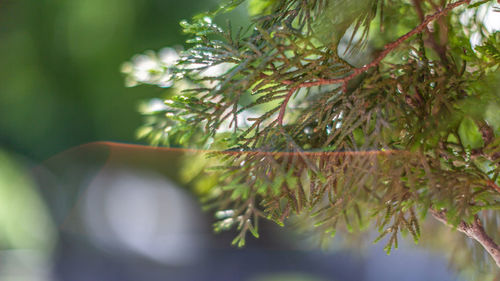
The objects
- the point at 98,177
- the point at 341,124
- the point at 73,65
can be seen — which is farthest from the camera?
the point at 98,177

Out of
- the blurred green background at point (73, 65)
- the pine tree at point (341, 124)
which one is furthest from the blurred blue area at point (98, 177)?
the pine tree at point (341, 124)

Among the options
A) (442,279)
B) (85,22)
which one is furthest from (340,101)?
(85,22)

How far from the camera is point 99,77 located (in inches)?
121

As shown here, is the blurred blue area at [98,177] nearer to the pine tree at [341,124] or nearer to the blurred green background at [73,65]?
the blurred green background at [73,65]

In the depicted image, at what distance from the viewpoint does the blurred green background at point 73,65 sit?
2.93 m

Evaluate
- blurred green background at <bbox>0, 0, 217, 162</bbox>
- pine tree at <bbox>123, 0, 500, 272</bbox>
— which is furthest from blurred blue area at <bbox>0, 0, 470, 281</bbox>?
pine tree at <bbox>123, 0, 500, 272</bbox>

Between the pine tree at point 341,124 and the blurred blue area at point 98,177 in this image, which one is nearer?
the pine tree at point 341,124

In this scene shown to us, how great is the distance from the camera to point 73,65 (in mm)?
3096

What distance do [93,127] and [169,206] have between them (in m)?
0.80

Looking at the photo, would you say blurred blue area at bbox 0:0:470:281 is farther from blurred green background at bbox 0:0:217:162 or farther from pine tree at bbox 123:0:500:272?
pine tree at bbox 123:0:500:272

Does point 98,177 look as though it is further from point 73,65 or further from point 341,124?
point 341,124

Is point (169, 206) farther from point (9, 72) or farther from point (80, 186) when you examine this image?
point (9, 72)

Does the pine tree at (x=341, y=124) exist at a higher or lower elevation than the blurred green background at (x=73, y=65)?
lower

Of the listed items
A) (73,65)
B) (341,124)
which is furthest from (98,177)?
(341,124)
